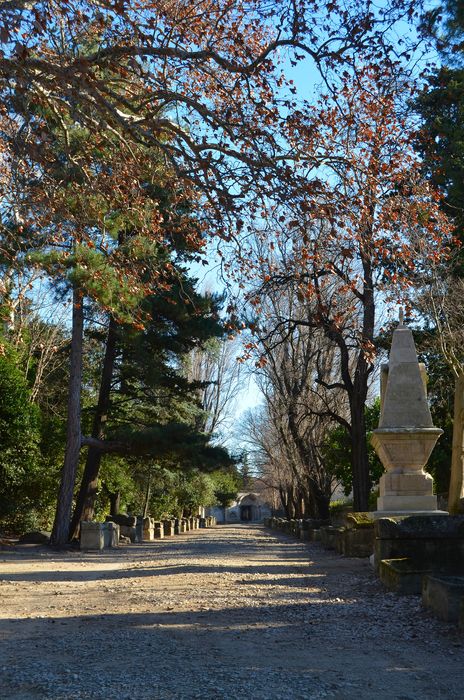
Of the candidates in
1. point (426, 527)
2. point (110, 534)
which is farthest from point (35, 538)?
point (426, 527)

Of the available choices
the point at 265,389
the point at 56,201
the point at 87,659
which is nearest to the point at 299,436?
the point at 265,389

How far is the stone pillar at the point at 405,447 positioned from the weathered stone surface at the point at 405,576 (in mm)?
2196

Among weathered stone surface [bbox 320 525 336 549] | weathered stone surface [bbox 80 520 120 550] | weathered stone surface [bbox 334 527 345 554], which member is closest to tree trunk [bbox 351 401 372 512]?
weathered stone surface [bbox 320 525 336 549]

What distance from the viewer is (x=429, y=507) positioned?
1178cm

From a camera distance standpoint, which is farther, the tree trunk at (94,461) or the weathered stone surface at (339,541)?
the tree trunk at (94,461)

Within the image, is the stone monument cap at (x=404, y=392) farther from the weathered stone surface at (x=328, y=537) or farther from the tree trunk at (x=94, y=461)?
the tree trunk at (x=94, y=461)

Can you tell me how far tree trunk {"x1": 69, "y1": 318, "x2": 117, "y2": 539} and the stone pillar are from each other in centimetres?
1410

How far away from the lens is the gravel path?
4.95 meters

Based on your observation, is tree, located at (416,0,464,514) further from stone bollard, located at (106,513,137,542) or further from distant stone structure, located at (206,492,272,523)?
distant stone structure, located at (206,492,272,523)

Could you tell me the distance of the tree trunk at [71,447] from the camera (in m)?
23.5

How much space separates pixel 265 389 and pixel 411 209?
27035 millimetres

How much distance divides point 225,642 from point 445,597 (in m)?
2.07

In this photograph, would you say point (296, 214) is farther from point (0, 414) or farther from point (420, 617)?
point (0, 414)

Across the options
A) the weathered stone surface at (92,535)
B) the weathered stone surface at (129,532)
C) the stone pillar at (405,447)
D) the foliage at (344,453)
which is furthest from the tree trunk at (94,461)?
the stone pillar at (405,447)
